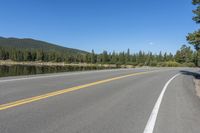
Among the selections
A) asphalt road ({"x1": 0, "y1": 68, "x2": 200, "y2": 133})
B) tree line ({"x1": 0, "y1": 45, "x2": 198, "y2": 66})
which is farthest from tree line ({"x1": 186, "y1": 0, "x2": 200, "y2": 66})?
tree line ({"x1": 0, "y1": 45, "x2": 198, "y2": 66})

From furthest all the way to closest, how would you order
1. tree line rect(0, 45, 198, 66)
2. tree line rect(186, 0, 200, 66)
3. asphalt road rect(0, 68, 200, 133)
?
tree line rect(0, 45, 198, 66), tree line rect(186, 0, 200, 66), asphalt road rect(0, 68, 200, 133)

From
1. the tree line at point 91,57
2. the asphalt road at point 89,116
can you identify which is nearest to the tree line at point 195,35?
the asphalt road at point 89,116

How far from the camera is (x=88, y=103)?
785 cm

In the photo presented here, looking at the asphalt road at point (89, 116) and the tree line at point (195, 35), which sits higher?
the tree line at point (195, 35)

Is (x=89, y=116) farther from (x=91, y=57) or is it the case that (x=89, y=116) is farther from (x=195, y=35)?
(x=91, y=57)

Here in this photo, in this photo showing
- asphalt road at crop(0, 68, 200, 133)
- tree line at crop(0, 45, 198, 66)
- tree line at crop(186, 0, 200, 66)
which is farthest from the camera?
tree line at crop(0, 45, 198, 66)

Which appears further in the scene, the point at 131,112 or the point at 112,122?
the point at 131,112

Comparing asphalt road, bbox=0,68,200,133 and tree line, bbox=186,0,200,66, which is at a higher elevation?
tree line, bbox=186,0,200,66

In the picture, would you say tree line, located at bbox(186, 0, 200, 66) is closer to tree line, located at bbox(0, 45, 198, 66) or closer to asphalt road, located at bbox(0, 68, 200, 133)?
asphalt road, located at bbox(0, 68, 200, 133)

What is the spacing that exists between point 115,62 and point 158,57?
23795 millimetres

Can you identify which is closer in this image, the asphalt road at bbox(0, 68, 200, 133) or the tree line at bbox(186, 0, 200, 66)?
the asphalt road at bbox(0, 68, 200, 133)

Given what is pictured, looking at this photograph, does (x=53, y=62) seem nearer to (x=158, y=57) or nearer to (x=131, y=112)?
(x=158, y=57)

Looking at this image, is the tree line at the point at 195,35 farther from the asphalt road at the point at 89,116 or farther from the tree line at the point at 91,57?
the tree line at the point at 91,57

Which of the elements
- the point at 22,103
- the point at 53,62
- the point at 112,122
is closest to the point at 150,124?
the point at 112,122
